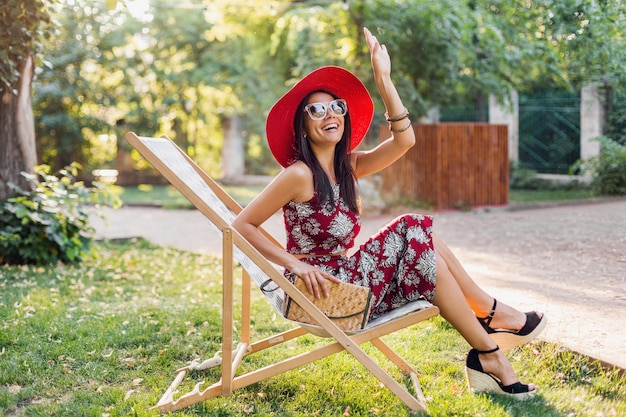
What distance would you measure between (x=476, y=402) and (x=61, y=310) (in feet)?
9.87

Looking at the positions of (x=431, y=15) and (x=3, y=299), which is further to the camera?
(x=431, y=15)

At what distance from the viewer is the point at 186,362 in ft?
12.8

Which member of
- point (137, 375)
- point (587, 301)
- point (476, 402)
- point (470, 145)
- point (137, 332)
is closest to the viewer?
point (476, 402)

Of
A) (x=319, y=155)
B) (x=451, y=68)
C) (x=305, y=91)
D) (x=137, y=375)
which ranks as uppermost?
(x=451, y=68)

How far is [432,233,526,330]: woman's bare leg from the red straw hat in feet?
2.43

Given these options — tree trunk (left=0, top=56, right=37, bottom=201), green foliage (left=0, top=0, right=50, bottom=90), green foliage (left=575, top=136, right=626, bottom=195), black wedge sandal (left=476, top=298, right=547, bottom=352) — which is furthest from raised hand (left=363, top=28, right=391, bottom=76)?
green foliage (left=575, top=136, right=626, bottom=195)

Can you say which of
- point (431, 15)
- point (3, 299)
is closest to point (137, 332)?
point (3, 299)

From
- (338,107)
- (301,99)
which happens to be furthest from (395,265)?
(301,99)

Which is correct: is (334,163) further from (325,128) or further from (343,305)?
(343,305)

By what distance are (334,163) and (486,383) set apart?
1200 millimetres

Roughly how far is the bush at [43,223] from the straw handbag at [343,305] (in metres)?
4.10

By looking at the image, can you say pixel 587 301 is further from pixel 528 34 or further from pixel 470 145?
pixel 470 145

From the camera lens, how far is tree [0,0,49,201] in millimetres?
6078

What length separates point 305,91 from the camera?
3.32m
